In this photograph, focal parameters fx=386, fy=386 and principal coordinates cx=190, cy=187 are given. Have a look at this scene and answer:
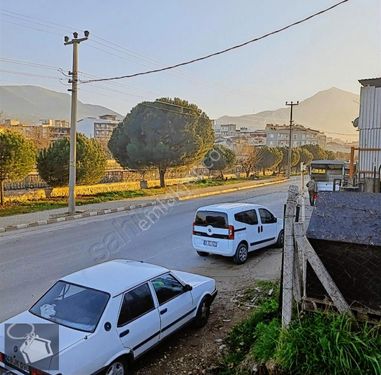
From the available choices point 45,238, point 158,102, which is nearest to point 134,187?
point 158,102

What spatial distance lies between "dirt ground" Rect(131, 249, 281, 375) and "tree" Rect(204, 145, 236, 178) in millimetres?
28185

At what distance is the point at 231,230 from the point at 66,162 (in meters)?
13.4

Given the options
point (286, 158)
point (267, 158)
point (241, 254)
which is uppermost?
point (286, 158)

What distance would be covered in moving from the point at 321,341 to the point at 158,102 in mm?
25983

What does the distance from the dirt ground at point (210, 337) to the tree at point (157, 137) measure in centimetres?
1870

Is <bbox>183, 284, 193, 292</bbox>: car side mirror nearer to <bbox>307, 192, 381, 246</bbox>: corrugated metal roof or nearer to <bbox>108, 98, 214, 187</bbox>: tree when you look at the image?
<bbox>307, 192, 381, 246</bbox>: corrugated metal roof

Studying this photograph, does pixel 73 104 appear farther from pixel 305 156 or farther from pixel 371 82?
pixel 305 156

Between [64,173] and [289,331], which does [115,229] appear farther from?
[289,331]

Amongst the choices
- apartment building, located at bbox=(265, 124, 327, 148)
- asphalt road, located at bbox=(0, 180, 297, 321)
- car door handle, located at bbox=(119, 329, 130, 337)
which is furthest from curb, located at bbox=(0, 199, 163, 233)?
apartment building, located at bbox=(265, 124, 327, 148)

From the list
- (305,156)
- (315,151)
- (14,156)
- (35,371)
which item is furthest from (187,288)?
(315,151)

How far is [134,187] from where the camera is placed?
91.8 feet

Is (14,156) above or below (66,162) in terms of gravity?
above

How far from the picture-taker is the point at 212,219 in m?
9.80

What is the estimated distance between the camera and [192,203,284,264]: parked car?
9555 mm
